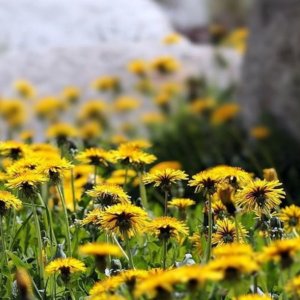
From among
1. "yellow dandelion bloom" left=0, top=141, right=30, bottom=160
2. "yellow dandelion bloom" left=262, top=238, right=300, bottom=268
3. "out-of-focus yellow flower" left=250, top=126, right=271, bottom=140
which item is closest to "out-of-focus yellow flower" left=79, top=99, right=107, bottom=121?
"out-of-focus yellow flower" left=250, top=126, right=271, bottom=140

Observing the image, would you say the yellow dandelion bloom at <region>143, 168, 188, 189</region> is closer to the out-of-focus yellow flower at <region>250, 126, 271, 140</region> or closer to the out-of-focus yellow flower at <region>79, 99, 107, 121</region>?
the out-of-focus yellow flower at <region>250, 126, 271, 140</region>

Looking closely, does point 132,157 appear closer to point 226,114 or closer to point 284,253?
point 284,253

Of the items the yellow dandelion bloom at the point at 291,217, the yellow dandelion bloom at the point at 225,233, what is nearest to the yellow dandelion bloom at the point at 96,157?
the yellow dandelion bloom at the point at 225,233

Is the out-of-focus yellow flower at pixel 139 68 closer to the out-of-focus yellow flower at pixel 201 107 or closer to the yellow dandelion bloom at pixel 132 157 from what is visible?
the out-of-focus yellow flower at pixel 201 107

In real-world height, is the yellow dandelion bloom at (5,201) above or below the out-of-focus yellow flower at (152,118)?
below

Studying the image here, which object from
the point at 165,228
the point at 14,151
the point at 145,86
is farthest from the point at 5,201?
the point at 145,86

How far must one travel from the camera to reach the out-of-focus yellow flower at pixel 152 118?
6889 millimetres

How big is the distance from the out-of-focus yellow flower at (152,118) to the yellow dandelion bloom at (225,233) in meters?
4.79

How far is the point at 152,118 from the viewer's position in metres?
6.91

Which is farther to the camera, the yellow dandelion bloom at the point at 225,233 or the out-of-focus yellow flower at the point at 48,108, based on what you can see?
the out-of-focus yellow flower at the point at 48,108

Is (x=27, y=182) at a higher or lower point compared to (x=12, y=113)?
lower

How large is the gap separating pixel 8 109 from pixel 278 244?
504cm

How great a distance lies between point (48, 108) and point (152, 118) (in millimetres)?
851

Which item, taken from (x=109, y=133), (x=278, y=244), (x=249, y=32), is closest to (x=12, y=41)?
(x=109, y=133)
